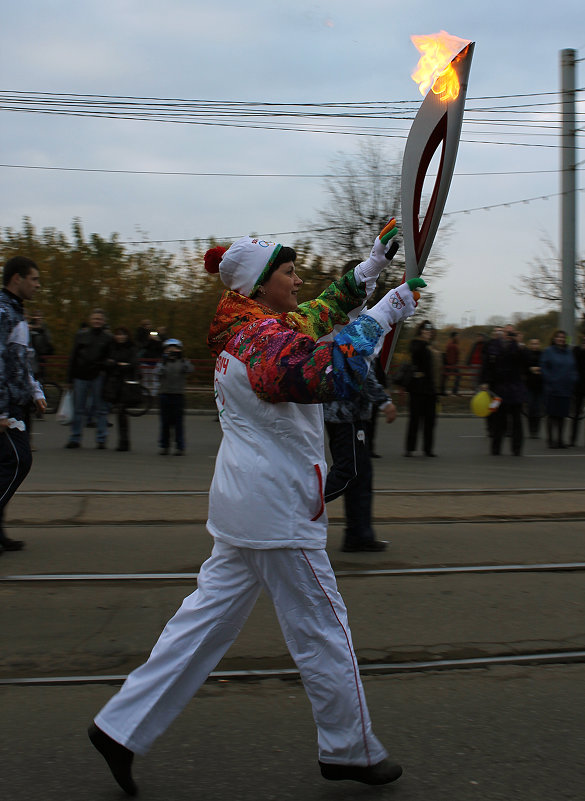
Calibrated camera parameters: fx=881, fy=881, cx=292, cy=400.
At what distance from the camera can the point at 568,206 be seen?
17469 millimetres

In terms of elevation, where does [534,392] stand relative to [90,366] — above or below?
below

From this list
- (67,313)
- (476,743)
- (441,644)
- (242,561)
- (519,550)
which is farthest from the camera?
(67,313)

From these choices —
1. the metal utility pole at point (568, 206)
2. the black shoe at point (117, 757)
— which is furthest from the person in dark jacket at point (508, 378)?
the black shoe at point (117, 757)

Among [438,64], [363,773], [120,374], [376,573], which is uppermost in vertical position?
[438,64]

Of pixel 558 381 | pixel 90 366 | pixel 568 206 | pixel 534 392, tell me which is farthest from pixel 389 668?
pixel 568 206

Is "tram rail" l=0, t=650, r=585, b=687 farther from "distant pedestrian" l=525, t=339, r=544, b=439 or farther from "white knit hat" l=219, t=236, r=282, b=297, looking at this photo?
"distant pedestrian" l=525, t=339, r=544, b=439

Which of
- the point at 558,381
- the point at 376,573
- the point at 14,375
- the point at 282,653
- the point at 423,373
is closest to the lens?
the point at 282,653

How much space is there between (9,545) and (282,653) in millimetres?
2503

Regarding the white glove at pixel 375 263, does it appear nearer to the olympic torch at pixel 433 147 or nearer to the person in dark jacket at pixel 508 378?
the olympic torch at pixel 433 147

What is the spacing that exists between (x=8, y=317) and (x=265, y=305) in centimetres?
298

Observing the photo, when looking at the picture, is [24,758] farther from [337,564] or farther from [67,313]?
[67,313]

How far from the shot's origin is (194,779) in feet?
9.53

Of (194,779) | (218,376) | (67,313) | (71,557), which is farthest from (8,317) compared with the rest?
(67,313)

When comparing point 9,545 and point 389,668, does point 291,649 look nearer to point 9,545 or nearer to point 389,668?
point 389,668
